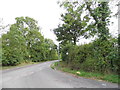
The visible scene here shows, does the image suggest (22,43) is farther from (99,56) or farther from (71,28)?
(99,56)

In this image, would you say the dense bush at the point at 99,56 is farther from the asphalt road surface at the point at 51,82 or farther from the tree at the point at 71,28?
the tree at the point at 71,28

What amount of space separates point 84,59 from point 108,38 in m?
3.19

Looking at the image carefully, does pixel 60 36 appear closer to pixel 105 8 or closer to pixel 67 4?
pixel 67 4

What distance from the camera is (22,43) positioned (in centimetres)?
2344

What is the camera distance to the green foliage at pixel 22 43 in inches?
739

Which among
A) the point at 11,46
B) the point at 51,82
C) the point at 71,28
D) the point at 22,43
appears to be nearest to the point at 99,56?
the point at 51,82

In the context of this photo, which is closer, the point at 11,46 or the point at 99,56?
the point at 99,56

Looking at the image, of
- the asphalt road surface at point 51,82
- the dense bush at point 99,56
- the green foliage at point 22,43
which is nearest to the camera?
the asphalt road surface at point 51,82

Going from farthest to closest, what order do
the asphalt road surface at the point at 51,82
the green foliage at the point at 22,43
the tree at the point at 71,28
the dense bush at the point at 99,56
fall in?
1. the green foliage at the point at 22,43
2. the tree at the point at 71,28
3. the dense bush at the point at 99,56
4. the asphalt road surface at the point at 51,82

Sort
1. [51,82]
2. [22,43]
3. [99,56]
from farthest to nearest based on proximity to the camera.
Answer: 1. [22,43]
2. [99,56]
3. [51,82]

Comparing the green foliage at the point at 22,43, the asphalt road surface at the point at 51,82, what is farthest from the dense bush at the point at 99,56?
the green foliage at the point at 22,43

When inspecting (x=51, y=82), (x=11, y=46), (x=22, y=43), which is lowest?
(x=51, y=82)

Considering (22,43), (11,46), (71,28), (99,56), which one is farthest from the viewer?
(22,43)

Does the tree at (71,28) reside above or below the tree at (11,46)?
above
